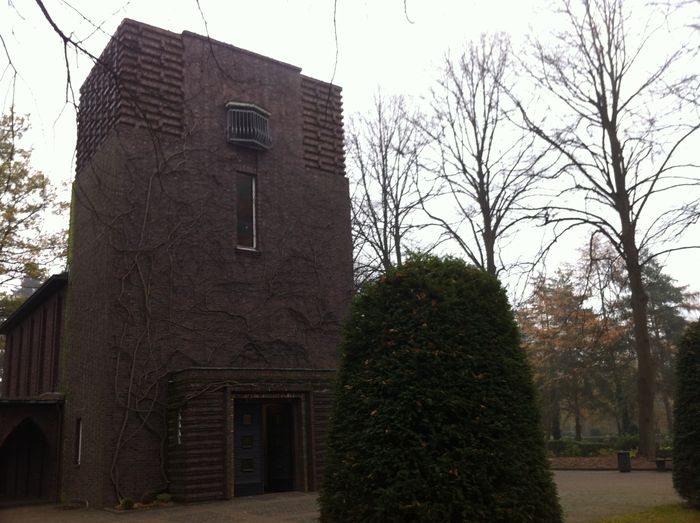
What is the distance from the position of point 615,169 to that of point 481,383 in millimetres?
17762

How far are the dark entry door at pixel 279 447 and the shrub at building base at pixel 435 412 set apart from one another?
32.4ft

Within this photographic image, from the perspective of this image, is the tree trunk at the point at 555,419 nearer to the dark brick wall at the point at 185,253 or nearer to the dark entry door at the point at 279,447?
the dark brick wall at the point at 185,253

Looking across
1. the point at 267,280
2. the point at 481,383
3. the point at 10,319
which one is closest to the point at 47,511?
the point at 267,280

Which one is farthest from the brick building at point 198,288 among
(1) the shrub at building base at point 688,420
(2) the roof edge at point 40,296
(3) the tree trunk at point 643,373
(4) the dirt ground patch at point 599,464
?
(3) the tree trunk at point 643,373

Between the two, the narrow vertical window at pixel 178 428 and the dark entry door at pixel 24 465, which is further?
the dark entry door at pixel 24 465

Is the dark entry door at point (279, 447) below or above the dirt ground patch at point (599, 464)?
above

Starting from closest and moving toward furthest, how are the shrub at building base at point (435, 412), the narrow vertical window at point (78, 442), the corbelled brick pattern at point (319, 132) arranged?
the shrub at building base at point (435, 412), the narrow vertical window at point (78, 442), the corbelled brick pattern at point (319, 132)

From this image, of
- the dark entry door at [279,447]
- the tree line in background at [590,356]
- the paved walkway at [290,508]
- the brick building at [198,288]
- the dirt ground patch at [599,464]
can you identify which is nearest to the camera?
the paved walkway at [290,508]

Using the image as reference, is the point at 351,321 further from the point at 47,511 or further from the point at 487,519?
the point at 47,511

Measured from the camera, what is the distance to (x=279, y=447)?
1675 cm

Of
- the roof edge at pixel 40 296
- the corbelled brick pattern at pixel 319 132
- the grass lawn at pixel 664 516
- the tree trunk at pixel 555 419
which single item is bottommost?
the grass lawn at pixel 664 516

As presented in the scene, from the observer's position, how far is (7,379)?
90.8 ft

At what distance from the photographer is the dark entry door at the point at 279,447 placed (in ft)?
53.9

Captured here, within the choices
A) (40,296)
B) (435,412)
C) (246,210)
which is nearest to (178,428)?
(246,210)
